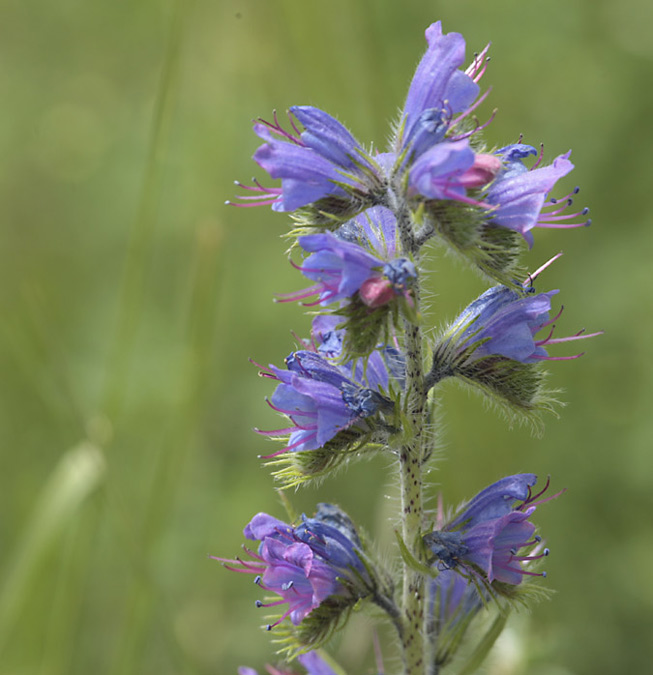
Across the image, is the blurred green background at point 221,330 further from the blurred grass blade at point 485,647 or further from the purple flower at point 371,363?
the purple flower at point 371,363

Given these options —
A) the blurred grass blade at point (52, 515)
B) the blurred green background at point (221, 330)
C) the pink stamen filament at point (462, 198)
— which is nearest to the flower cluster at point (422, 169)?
the pink stamen filament at point (462, 198)

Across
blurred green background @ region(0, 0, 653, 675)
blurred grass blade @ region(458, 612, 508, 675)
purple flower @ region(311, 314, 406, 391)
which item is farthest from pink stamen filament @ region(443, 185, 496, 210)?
blurred green background @ region(0, 0, 653, 675)

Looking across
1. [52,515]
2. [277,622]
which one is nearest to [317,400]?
[277,622]

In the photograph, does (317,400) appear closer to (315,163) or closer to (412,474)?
(412,474)

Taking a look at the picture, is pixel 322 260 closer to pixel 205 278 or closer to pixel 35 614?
pixel 205 278

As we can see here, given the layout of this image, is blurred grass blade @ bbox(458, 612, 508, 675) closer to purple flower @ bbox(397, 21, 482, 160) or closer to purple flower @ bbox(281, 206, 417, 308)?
purple flower @ bbox(281, 206, 417, 308)

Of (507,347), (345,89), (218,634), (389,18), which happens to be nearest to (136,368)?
(218,634)

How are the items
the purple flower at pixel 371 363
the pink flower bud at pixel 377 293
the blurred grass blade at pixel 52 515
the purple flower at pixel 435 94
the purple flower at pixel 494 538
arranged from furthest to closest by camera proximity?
the blurred grass blade at pixel 52 515, the purple flower at pixel 371 363, the purple flower at pixel 494 538, the purple flower at pixel 435 94, the pink flower bud at pixel 377 293
